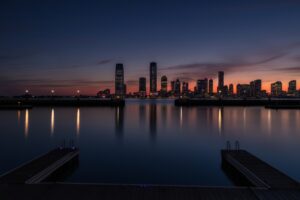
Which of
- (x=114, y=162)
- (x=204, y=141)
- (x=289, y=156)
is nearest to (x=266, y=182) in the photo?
(x=114, y=162)

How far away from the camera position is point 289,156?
2234cm

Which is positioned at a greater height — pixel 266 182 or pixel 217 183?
pixel 266 182

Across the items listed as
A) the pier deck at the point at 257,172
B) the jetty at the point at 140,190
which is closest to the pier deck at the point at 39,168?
the jetty at the point at 140,190

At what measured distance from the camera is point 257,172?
12.7 metres

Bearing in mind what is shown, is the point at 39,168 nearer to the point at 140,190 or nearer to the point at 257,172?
the point at 140,190

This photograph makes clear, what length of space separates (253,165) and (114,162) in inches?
417

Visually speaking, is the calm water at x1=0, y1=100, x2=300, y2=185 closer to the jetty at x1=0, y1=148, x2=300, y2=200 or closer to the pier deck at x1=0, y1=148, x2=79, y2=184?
the pier deck at x1=0, y1=148, x2=79, y2=184

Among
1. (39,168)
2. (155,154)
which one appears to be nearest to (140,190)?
(39,168)

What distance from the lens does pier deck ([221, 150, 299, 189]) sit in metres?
10.9

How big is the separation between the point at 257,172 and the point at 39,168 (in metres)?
11.7

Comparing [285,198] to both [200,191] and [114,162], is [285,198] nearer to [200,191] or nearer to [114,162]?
[200,191]

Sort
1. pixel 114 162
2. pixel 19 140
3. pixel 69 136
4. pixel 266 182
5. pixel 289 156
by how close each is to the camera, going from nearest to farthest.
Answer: pixel 266 182
pixel 114 162
pixel 289 156
pixel 19 140
pixel 69 136

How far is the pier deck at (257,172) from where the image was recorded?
10.9m

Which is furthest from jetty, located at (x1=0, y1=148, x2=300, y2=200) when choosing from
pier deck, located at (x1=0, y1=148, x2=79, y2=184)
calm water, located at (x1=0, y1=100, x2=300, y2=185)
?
calm water, located at (x1=0, y1=100, x2=300, y2=185)
